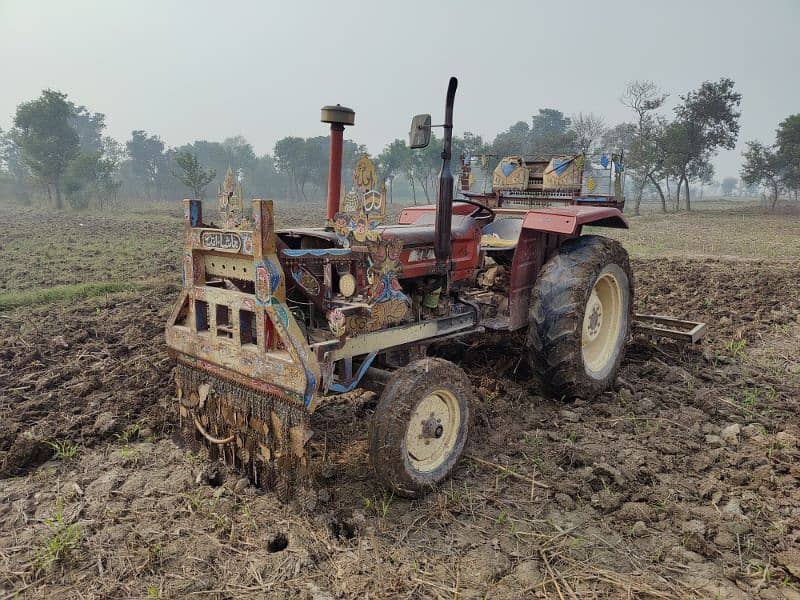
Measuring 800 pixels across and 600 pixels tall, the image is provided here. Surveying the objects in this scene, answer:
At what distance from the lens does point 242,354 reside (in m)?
2.96

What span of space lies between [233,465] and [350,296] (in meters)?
1.19

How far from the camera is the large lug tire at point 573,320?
409cm

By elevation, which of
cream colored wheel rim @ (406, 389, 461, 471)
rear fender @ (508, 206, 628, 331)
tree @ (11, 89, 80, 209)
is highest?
tree @ (11, 89, 80, 209)

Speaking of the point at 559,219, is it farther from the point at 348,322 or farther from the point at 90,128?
the point at 90,128

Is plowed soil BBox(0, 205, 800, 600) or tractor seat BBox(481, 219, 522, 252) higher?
tractor seat BBox(481, 219, 522, 252)

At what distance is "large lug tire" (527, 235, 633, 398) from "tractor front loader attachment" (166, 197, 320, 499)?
2003 millimetres

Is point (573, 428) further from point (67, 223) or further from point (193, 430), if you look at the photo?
point (67, 223)

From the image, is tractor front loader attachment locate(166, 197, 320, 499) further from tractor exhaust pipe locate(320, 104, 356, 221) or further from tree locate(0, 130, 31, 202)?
tree locate(0, 130, 31, 202)

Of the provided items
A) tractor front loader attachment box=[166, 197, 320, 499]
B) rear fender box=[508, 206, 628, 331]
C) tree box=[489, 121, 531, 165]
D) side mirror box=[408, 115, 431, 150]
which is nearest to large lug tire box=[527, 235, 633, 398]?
rear fender box=[508, 206, 628, 331]

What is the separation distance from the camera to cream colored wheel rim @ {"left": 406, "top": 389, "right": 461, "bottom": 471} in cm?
309

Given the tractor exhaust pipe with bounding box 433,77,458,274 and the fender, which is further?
the fender

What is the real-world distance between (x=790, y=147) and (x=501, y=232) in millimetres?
34848

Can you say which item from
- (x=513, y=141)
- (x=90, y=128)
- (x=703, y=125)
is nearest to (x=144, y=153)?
(x=90, y=128)

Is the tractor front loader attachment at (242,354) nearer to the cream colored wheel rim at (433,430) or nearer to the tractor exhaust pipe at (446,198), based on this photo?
the cream colored wheel rim at (433,430)
